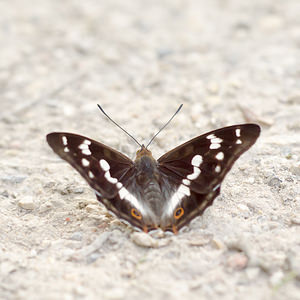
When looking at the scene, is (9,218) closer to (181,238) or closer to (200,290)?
(181,238)

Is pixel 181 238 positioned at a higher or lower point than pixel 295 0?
lower

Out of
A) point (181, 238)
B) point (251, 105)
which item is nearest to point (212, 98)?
point (251, 105)

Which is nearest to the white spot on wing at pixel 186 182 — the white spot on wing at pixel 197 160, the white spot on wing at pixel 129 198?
the white spot on wing at pixel 197 160

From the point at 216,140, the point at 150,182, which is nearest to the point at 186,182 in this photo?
the point at 150,182

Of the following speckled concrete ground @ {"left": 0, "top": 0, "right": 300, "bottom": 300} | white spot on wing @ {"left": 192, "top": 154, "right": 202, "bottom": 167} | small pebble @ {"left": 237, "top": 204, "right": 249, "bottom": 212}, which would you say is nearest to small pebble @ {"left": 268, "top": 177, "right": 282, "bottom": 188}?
speckled concrete ground @ {"left": 0, "top": 0, "right": 300, "bottom": 300}

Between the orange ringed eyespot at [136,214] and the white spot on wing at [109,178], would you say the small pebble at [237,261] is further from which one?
the white spot on wing at [109,178]

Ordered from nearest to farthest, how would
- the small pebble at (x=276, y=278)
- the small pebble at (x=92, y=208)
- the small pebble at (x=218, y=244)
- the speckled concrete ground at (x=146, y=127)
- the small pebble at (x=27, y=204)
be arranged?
the small pebble at (x=276, y=278) < the speckled concrete ground at (x=146, y=127) < the small pebble at (x=218, y=244) < the small pebble at (x=92, y=208) < the small pebble at (x=27, y=204)
